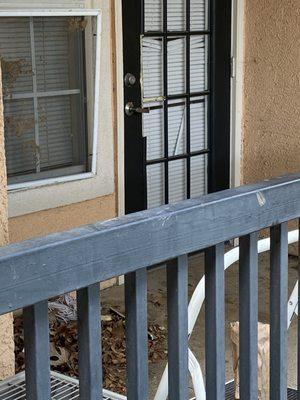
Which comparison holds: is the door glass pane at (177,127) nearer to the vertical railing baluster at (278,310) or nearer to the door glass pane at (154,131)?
the door glass pane at (154,131)

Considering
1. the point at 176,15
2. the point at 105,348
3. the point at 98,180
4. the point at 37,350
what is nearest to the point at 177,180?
the point at 98,180

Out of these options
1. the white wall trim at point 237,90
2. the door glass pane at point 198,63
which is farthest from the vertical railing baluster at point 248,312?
the white wall trim at point 237,90

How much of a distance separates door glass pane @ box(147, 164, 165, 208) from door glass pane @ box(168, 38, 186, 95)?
0.50 m

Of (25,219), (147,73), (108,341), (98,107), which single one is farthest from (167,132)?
(108,341)

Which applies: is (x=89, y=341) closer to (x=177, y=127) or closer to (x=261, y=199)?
(x=261, y=199)

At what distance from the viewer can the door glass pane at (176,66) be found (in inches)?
207

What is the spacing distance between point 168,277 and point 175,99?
405 centimetres

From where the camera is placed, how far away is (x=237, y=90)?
18.6 feet

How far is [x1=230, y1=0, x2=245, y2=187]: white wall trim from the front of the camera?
5574 millimetres

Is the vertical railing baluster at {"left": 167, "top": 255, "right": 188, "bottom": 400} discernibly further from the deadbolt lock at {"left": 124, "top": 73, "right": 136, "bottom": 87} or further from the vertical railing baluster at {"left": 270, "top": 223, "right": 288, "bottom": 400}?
the deadbolt lock at {"left": 124, "top": 73, "right": 136, "bottom": 87}

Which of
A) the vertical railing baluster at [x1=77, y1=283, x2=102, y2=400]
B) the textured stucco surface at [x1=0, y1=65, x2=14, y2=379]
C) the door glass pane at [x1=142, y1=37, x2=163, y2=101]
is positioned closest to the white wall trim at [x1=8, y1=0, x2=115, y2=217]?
the door glass pane at [x1=142, y1=37, x2=163, y2=101]

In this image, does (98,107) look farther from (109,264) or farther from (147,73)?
(109,264)

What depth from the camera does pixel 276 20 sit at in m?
5.48

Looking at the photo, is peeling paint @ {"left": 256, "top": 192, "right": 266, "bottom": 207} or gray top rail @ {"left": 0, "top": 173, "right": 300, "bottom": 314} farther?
peeling paint @ {"left": 256, "top": 192, "right": 266, "bottom": 207}
